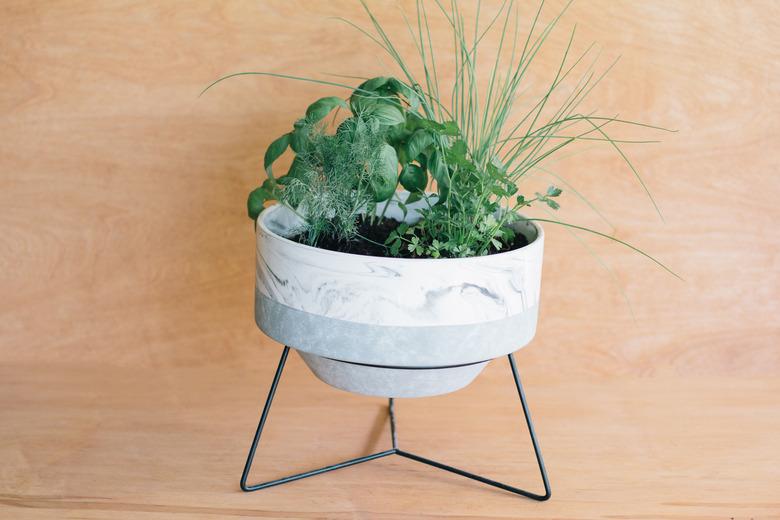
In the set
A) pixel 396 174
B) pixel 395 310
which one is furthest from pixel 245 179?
pixel 395 310

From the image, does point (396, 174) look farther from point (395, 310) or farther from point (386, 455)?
point (386, 455)

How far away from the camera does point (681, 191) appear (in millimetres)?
1740

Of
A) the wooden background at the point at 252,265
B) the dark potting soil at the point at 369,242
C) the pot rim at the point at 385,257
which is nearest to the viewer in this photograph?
the pot rim at the point at 385,257

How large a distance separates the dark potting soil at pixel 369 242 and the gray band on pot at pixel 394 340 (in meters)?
0.14

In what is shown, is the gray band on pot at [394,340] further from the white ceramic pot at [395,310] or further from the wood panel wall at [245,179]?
the wood panel wall at [245,179]

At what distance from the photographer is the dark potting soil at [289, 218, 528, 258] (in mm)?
1337

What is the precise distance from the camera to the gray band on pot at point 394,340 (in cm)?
119

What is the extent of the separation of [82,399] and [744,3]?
4.94ft

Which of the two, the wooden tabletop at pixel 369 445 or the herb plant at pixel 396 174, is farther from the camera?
the wooden tabletop at pixel 369 445

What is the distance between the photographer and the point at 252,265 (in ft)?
5.86

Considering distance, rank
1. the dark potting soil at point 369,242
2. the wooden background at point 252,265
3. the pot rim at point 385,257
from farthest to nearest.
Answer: the wooden background at point 252,265 → the dark potting soil at point 369,242 → the pot rim at point 385,257

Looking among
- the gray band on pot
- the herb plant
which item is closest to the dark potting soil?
the herb plant

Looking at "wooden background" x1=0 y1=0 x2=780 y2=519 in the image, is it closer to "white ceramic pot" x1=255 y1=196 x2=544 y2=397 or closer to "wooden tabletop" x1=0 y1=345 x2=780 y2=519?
"wooden tabletop" x1=0 y1=345 x2=780 y2=519

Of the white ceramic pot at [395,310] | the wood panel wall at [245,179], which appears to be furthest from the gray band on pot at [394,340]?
the wood panel wall at [245,179]
